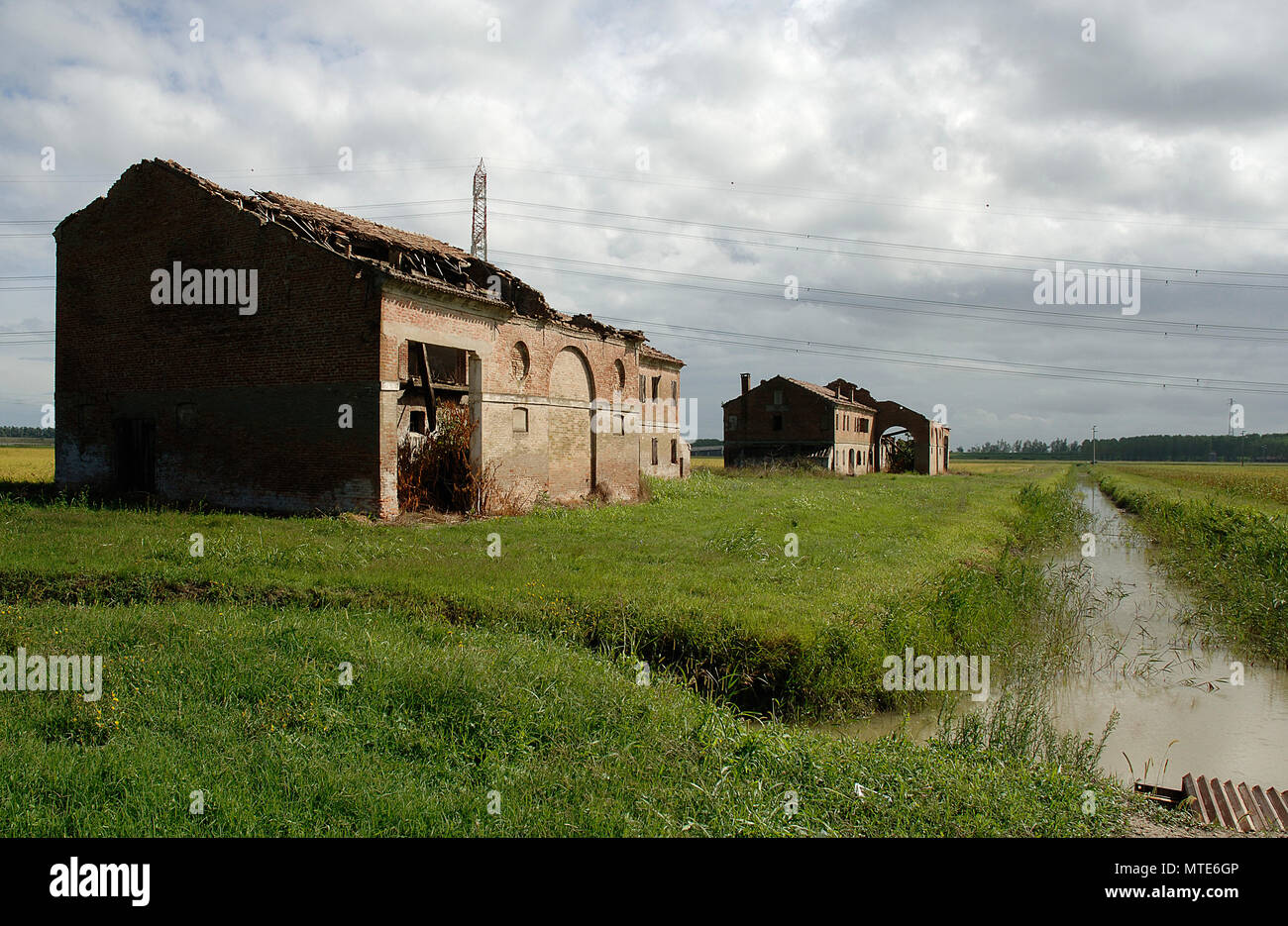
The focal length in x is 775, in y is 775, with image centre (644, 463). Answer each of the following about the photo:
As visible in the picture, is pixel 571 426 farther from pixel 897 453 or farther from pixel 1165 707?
pixel 897 453

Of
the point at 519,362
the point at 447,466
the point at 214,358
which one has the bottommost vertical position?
the point at 447,466

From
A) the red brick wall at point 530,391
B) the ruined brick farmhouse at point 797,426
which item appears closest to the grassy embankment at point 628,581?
the red brick wall at point 530,391

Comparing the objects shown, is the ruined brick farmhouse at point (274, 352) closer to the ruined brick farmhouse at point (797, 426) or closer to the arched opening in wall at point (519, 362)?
the arched opening in wall at point (519, 362)

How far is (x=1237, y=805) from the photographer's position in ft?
19.1

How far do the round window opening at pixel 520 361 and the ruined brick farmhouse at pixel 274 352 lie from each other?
0.06 metres

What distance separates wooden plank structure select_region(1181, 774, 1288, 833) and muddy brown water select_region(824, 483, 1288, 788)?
1.73 feet

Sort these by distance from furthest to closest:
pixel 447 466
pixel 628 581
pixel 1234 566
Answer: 1. pixel 447 466
2. pixel 1234 566
3. pixel 628 581

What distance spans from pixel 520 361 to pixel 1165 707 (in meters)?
16.7

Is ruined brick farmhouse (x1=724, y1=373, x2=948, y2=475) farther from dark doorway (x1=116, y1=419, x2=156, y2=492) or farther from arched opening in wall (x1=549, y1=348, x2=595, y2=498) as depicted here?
dark doorway (x1=116, y1=419, x2=156, y2=492)

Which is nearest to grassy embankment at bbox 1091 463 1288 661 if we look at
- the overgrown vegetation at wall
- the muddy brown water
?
the muddy brown water

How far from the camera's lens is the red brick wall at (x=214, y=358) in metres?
→ 16.9

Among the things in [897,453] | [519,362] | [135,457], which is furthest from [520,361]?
[897,453]
